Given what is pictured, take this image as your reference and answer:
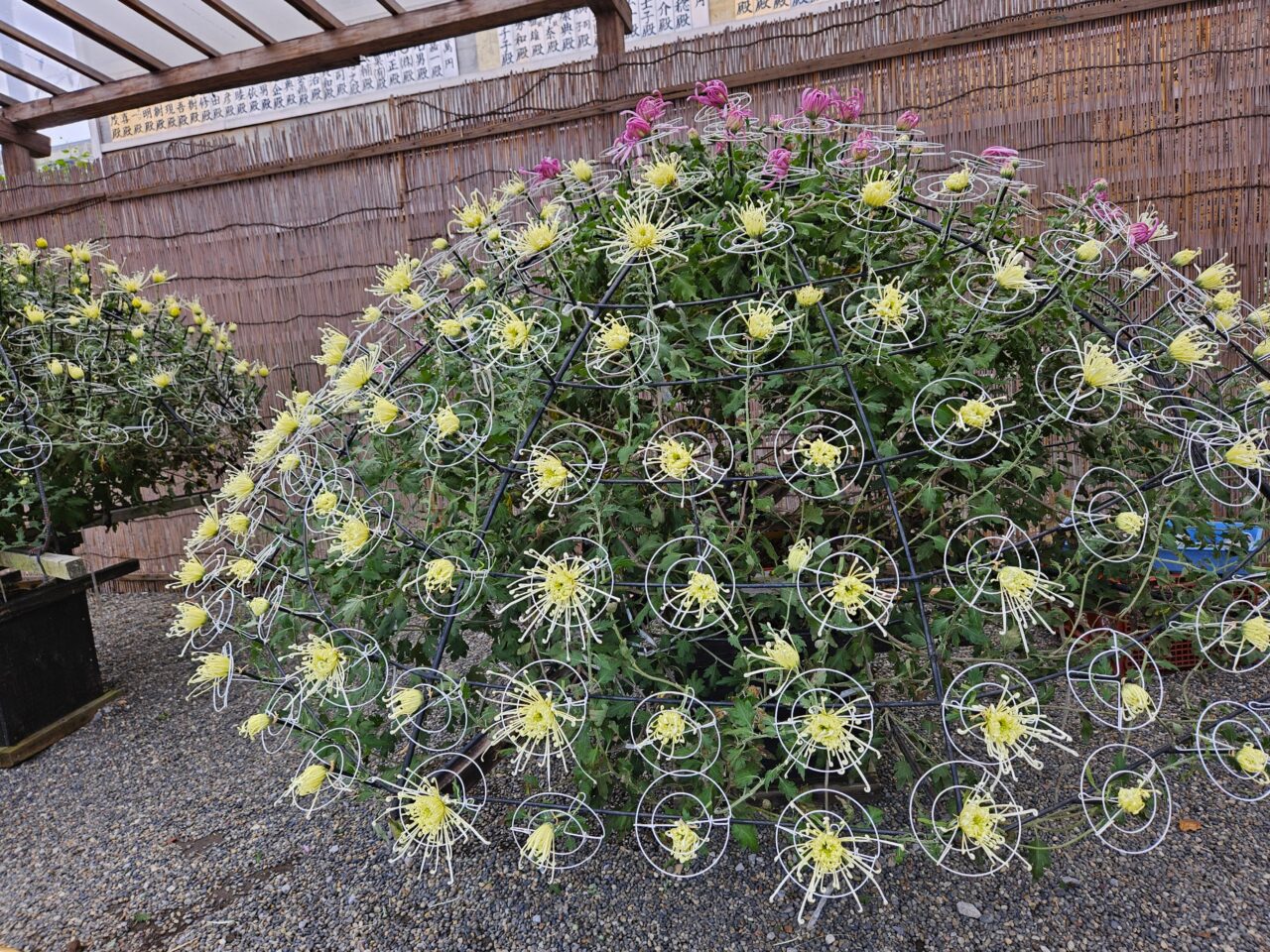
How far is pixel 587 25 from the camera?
399 centimetres

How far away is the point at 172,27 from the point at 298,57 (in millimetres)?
435

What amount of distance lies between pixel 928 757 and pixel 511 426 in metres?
0.77

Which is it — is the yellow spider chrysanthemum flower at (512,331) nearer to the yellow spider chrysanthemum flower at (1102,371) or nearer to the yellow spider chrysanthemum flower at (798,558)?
the yellow spider chrysanthemum flower at (798,558)

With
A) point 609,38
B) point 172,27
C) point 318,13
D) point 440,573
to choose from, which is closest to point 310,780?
point 440,573

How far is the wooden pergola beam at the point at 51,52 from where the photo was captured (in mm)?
2654

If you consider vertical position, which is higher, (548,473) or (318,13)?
(318,13)

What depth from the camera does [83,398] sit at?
190cm

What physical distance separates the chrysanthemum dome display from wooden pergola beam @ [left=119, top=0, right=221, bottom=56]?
228 cm

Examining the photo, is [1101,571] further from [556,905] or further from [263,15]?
[263,15]

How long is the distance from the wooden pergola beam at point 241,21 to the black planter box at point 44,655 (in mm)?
1886

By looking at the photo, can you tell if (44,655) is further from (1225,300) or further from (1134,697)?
(1225,300)

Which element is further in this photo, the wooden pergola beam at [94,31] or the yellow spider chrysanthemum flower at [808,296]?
the wooden pergola beam at [94,31]

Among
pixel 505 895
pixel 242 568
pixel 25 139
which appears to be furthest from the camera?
pixel 25 139

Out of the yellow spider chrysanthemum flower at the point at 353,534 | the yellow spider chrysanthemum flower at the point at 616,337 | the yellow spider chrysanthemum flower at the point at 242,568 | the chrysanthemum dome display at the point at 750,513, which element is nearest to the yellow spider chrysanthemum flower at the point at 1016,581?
the chrysanthemum dome display at the point at 750,513
